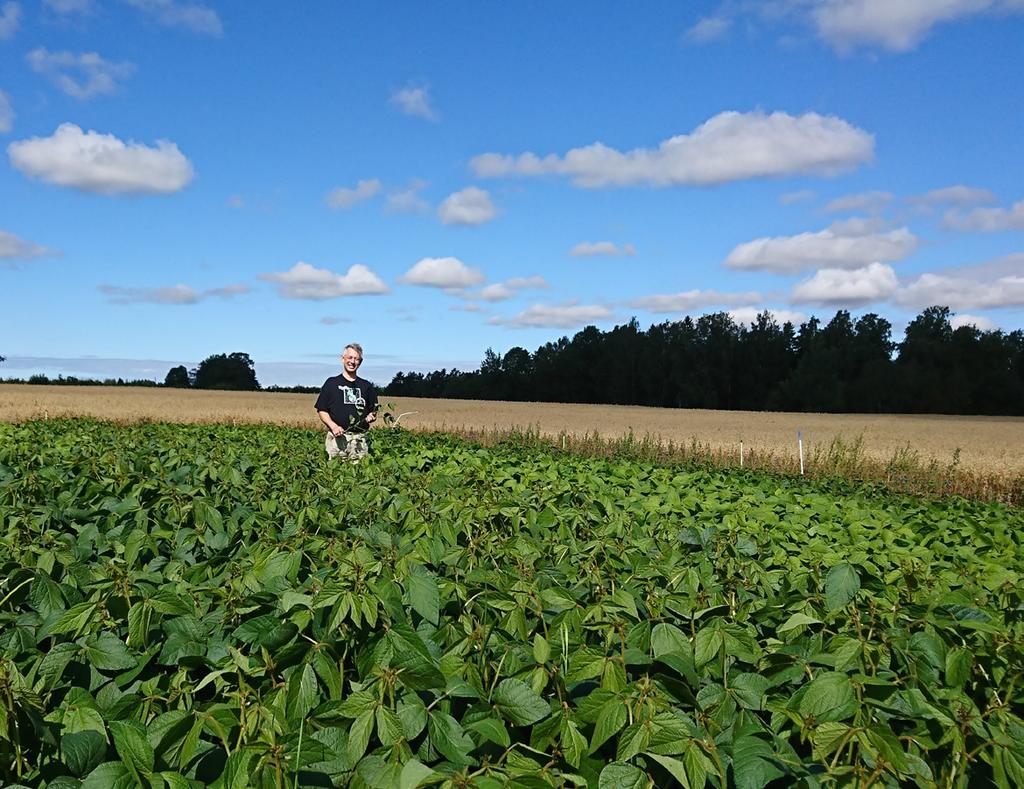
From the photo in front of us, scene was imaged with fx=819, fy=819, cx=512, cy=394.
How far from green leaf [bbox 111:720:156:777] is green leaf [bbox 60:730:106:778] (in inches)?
4.9

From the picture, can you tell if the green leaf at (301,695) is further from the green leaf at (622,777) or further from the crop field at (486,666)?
the green leaf at (622,777)

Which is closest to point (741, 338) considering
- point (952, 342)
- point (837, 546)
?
point (952, 342)

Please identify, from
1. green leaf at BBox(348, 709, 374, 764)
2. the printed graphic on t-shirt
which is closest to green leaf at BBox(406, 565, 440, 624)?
green leaf at BBox(348, 709, 374, 764)

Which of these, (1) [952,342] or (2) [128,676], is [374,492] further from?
(1) [952,342]

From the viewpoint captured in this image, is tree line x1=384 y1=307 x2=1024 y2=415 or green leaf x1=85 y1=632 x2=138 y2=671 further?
tree line x1=384 y1=307 x2=1024 y2=415

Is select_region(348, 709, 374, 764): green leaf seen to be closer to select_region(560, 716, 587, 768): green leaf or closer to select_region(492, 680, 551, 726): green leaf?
select_region(492, 680, 551, 726): green leaf

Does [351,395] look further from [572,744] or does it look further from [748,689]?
[572,744]

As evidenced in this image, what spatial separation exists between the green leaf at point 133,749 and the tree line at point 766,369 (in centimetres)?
8367

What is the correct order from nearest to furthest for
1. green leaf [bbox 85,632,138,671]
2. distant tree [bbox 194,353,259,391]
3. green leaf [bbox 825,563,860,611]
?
green leaf [bbox 85,632,138,671], green leaf [bbox 825,563,860,611], distant tree [bbox 194,353,259,391]

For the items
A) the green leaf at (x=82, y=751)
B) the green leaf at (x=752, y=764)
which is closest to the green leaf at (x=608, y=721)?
the green leaf at (x=752, y=764)

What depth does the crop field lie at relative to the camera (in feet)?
5.31

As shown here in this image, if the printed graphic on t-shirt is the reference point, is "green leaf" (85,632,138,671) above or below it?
below

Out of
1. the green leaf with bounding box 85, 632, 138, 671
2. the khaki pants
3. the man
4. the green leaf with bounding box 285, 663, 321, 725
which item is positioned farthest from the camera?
the man

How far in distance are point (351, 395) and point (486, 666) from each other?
9.52 m
